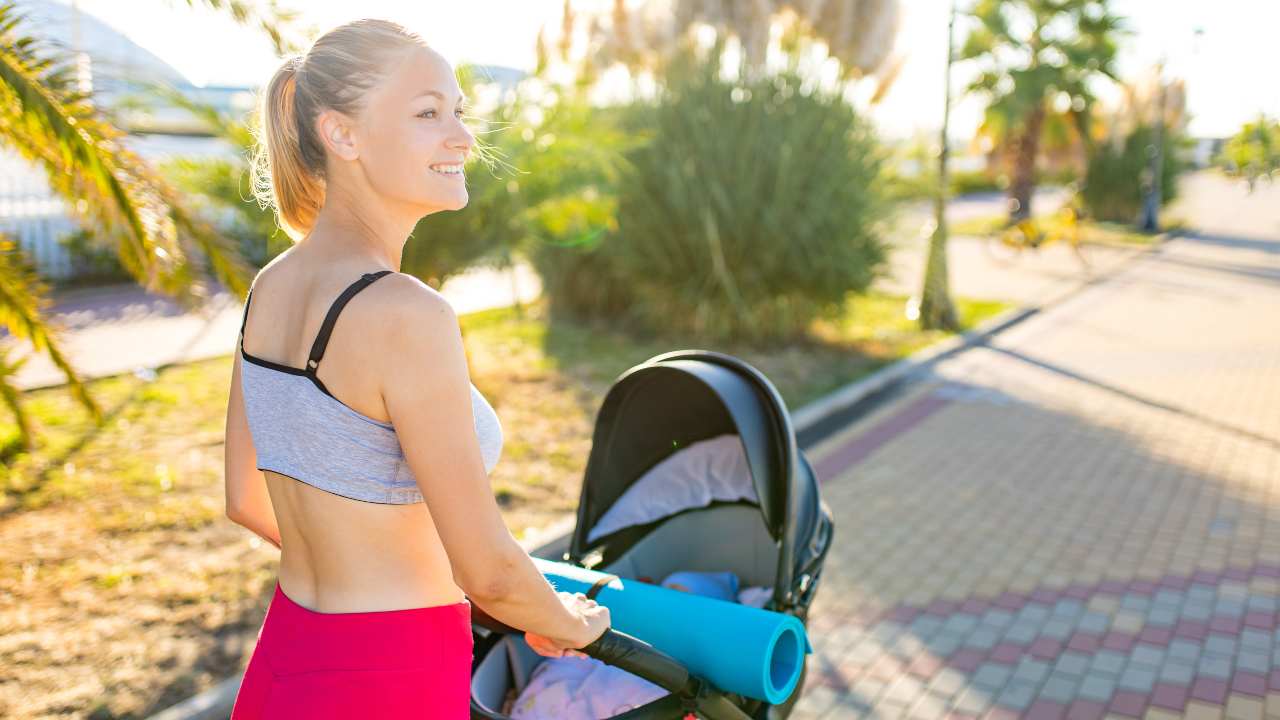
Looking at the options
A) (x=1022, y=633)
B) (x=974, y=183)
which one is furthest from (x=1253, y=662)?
(x=974, y=183)

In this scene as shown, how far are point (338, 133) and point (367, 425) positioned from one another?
1.48ft

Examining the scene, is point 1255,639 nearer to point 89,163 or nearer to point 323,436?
point 323,436

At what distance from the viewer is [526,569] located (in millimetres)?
1545

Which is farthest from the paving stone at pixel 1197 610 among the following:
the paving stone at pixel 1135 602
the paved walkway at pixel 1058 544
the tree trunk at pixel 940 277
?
the tree trunk at pixel 940 277

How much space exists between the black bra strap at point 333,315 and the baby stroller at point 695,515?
94 cm

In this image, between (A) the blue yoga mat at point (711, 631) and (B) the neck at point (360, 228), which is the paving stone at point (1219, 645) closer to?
(A) the blue yoga mat at point (711, 631)

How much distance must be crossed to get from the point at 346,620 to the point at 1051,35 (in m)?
29.3

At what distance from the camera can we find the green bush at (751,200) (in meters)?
10.2

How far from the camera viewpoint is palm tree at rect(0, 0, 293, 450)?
13.4 feet

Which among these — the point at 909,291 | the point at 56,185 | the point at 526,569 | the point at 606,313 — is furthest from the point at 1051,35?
the point at 526,569

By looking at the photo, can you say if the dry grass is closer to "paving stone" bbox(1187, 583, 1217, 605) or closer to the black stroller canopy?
the black stroller canopy

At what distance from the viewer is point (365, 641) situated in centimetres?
153

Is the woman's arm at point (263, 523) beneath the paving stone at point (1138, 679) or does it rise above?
above

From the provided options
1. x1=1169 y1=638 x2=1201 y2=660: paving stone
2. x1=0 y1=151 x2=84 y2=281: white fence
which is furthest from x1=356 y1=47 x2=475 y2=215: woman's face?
x1=0 y1=151 x2=84 y2=281: white fence
